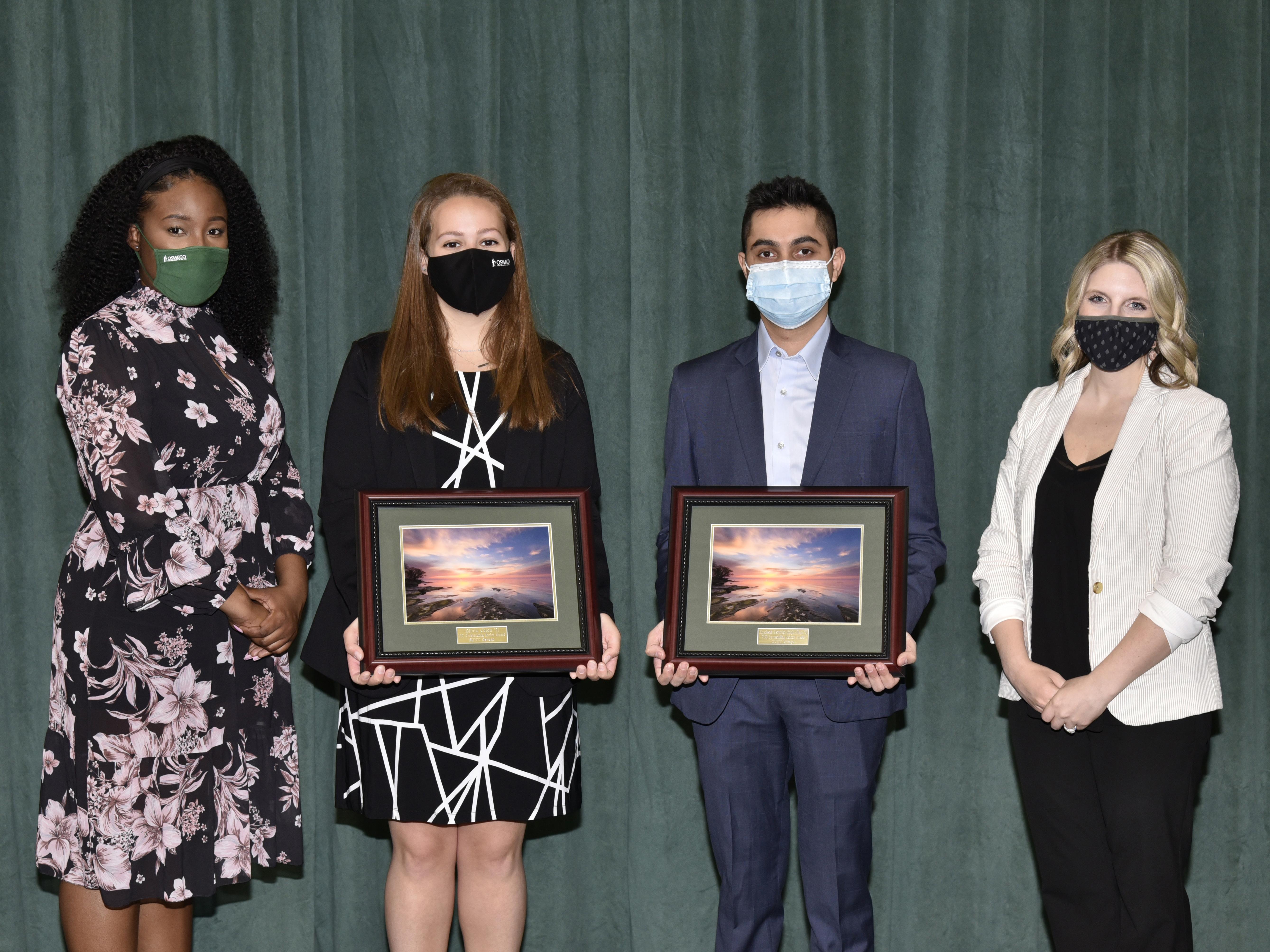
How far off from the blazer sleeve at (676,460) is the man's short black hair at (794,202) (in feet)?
1.24

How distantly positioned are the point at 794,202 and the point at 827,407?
17.8 inches

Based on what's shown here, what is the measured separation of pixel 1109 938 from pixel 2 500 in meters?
2.84

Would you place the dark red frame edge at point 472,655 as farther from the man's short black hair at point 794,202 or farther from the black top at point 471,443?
the man's short black hair at point 794,202

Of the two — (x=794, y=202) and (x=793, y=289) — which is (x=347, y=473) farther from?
(x=794, y=202)

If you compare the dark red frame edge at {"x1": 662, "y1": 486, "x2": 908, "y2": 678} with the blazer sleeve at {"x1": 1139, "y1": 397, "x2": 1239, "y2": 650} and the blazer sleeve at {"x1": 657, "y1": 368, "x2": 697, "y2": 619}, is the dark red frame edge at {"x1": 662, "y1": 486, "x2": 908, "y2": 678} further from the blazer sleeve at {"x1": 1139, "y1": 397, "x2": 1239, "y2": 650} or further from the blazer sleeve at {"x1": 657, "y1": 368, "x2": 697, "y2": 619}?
the blazer sleeve at {"x1": 1139, "y1": 397, "x2": 1239, "y2": 650}

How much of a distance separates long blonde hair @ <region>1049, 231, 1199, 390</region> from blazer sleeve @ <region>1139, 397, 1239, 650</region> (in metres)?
0.09

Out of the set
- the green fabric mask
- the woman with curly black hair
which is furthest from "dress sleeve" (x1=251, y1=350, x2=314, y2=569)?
the green fabric mask

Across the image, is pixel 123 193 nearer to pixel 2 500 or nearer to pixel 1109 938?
pixel 2 500

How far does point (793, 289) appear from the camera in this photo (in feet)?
7.46

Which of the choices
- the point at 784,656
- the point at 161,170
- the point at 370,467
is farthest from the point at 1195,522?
the point at 161,170

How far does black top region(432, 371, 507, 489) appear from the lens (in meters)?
2.14

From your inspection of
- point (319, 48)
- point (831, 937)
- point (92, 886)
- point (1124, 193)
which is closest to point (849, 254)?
point (1124, 193)

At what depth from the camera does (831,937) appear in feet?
7.32

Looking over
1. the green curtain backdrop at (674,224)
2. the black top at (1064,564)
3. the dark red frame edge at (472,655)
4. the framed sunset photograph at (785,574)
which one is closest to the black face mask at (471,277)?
the dark red frame edge at (472,655)
